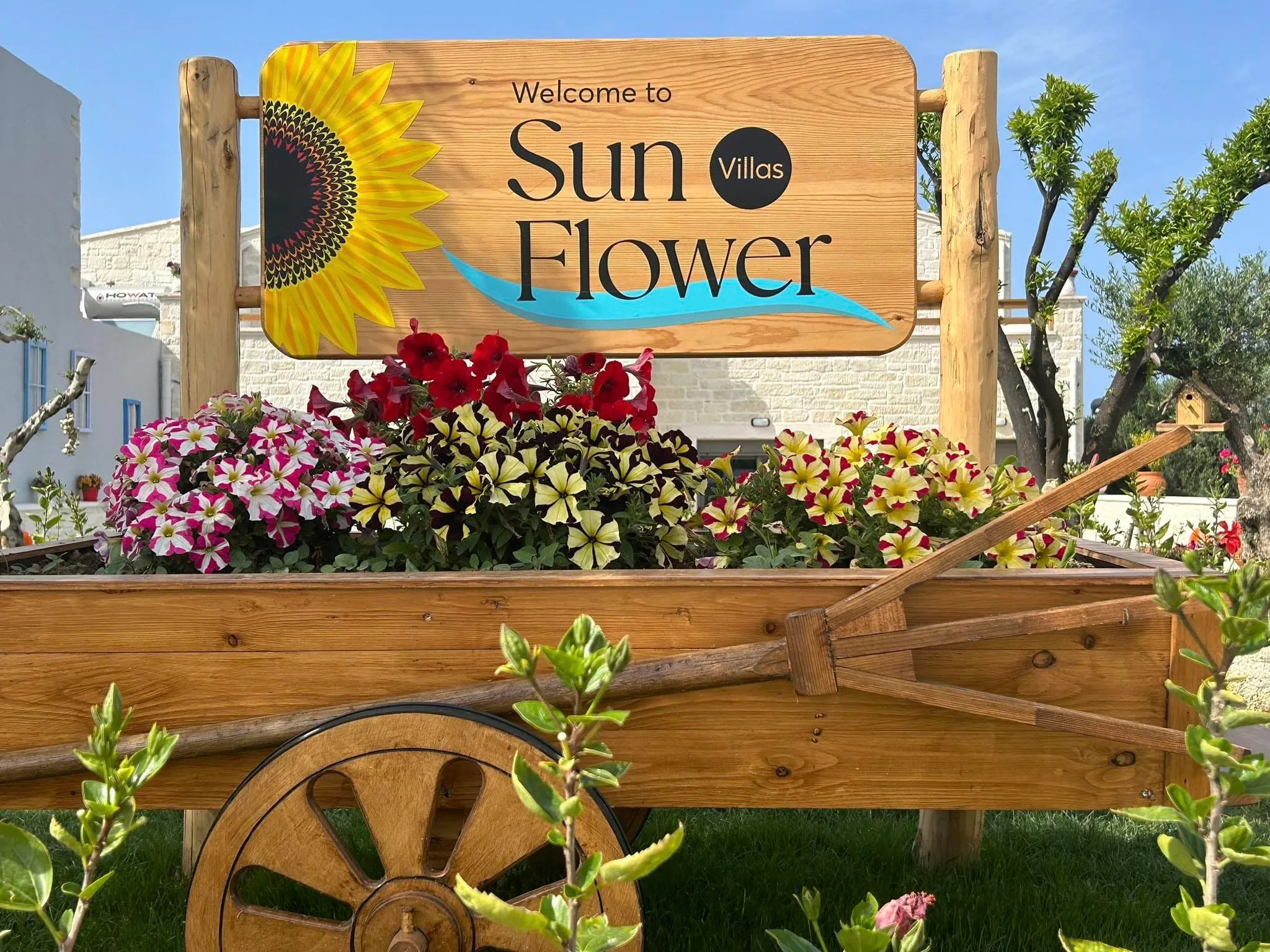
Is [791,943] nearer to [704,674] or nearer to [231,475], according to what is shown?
[704,674]

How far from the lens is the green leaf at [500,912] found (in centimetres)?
54

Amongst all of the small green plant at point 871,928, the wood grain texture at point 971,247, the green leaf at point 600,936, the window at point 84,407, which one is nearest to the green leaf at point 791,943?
the small green plant at point 871,928

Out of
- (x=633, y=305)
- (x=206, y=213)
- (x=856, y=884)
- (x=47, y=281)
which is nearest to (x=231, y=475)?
(x=206, y=213)

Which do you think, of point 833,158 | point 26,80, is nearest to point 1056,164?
point 833,158

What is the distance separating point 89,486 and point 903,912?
531 inches

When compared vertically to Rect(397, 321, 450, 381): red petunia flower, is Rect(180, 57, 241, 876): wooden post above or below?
above

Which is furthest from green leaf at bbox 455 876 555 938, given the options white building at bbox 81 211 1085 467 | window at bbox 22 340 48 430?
window at bbox 22 340 48 430

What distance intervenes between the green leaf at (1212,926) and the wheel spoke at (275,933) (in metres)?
1.10

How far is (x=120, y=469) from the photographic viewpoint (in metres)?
1.86

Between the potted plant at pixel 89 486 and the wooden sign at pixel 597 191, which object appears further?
the potted plant at pixel 89 486

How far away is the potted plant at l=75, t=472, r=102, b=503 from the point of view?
483 inches

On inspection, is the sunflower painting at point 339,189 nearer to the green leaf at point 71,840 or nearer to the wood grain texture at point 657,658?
the wood grain texture at point 657,658

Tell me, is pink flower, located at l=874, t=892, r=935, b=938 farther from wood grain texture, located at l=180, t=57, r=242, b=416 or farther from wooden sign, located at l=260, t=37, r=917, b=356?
wood grain texture, located at l=180, t=57, r=242, b=416

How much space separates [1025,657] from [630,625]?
584 millimetres
